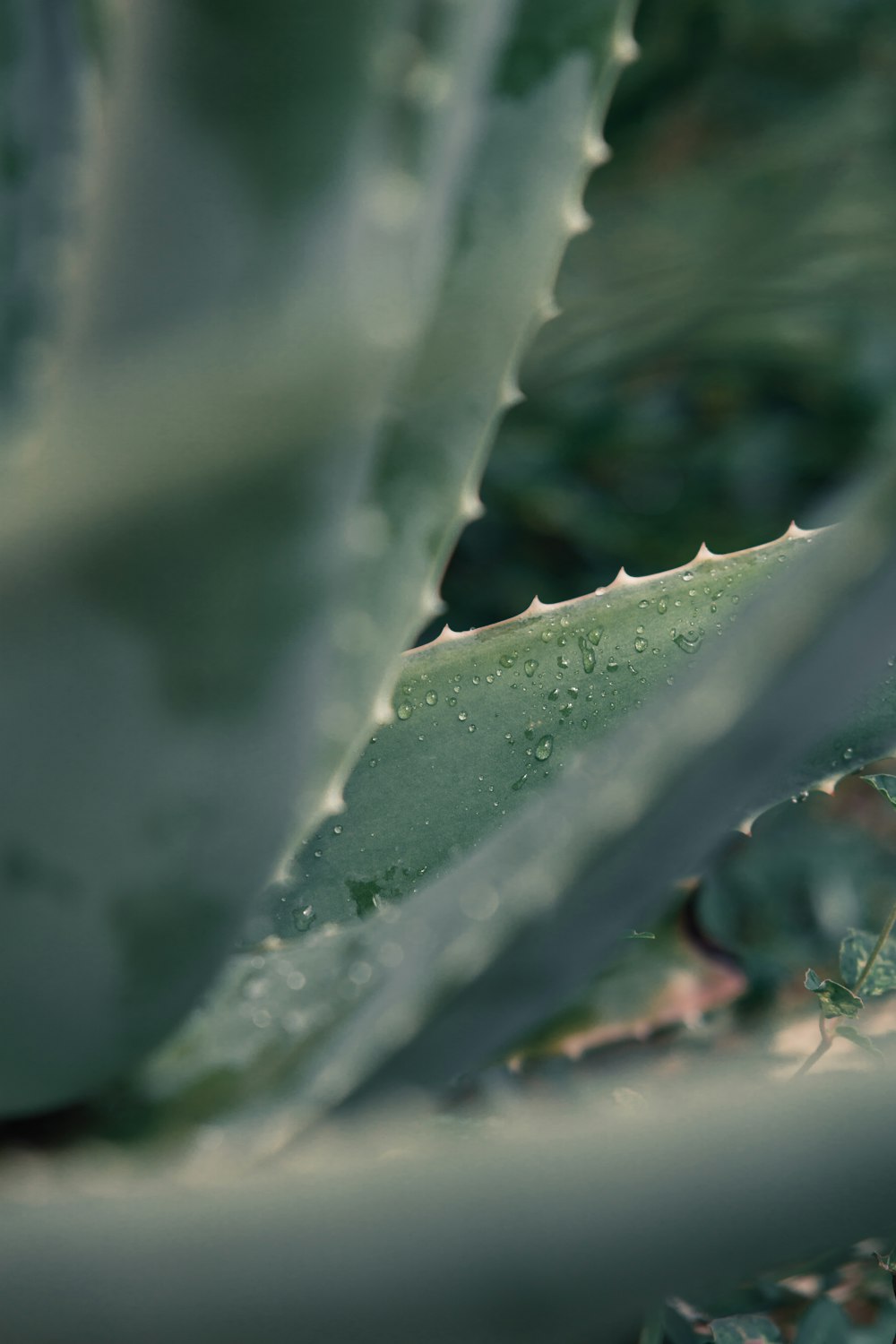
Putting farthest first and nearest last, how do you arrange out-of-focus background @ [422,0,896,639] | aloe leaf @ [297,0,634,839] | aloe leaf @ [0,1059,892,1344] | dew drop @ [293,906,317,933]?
out-of-focus background @ [422,0,896,639], dew drop @ [293,906,317,933], aloe leaf @ [297,0,634,839], aloe leaf @ [0,1059,892,1344]

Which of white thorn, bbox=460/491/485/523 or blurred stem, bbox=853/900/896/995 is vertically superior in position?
white thorn, bbox=460/491/485/523

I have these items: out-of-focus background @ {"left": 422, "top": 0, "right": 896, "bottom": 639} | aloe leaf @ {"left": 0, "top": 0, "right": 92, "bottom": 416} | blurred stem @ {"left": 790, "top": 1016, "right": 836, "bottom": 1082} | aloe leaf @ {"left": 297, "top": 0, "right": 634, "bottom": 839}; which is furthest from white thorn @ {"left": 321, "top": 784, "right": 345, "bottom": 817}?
out-of-focus background @ {"left": 422, "top": 0, "right": 896, "bottom": 639}

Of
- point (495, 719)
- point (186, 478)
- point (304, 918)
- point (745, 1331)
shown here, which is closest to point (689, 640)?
point (495, 719)

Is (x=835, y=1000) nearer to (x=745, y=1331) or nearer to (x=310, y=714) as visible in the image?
(x=745, y=1331)

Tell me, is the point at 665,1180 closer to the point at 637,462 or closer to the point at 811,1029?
the point at 811,1029

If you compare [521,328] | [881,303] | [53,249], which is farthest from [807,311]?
[53,249]

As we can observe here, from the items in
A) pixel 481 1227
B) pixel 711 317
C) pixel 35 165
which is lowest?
pixel 481 1227

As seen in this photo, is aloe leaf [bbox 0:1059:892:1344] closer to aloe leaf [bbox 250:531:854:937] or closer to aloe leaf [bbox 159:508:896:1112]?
aloe leaf [bbox 159:508:896:1112]
